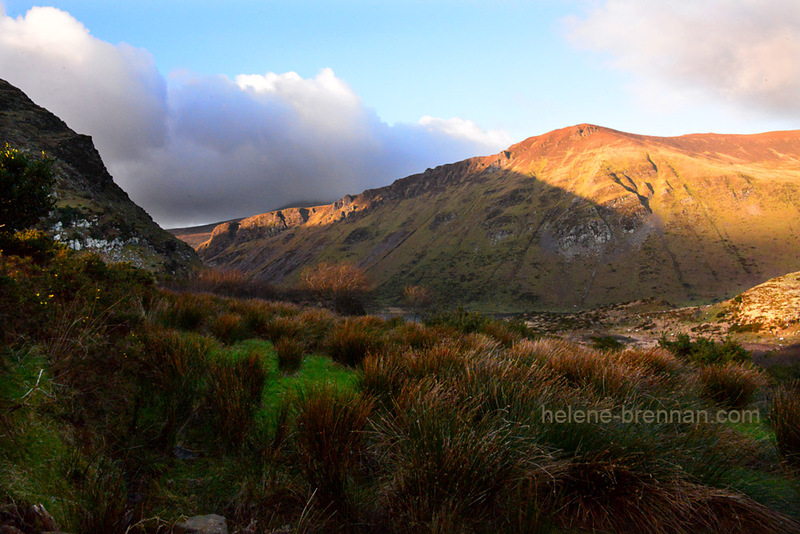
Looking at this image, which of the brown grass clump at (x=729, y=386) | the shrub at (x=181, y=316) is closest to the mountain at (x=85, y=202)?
the shrub at (x=181, y=316)

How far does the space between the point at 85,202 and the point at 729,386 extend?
4527 cm

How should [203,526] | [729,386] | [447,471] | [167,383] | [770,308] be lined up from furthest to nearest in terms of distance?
[770,308] → [729,386] → [167,383] → [447,471] → [203,526]

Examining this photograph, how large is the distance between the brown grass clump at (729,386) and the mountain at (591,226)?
73648 mm

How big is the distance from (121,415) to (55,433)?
0.45 m

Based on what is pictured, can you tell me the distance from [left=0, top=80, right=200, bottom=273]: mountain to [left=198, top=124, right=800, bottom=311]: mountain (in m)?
62.6

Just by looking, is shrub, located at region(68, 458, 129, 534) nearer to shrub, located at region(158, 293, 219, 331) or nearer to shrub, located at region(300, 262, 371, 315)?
shrub, located at region(158, 293, 219, 331)

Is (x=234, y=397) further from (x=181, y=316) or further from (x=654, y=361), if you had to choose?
(x=654, y=361)

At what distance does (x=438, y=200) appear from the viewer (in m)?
151

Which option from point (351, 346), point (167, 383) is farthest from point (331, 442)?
point (351, 346)

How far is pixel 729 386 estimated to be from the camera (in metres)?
5.21

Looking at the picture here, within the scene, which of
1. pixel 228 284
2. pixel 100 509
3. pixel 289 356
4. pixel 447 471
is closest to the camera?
pixel 100 509

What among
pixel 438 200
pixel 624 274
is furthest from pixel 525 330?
pixel 438 200

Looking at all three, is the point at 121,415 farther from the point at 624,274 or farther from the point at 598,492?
the point at 624,274

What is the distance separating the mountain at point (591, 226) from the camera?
7400 cm
